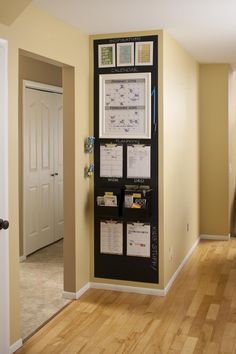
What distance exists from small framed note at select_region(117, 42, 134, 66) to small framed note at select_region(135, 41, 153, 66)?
1.9 inches

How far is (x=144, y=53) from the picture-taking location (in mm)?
4410

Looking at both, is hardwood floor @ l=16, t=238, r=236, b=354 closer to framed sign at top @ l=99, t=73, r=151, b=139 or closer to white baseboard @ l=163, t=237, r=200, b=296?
white baseboard @ l=163, t=237, r=200, b=296

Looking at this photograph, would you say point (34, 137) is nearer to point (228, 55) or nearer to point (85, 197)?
point (85, 197)

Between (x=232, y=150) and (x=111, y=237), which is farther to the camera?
(x=232, y=150)

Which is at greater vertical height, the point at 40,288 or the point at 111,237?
the point at 111,237

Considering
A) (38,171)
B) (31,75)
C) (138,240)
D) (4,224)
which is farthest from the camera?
(38,171)

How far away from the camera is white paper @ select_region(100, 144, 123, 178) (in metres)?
4.57

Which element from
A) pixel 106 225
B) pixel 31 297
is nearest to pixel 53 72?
pixel 106 225

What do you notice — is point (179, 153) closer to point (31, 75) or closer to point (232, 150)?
point (31, 75)

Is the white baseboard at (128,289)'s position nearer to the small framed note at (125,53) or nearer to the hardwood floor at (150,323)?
the hardwood floor at (150,323)

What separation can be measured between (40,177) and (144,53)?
2423 millimetres

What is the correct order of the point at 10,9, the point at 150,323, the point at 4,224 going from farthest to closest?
the point at 150,323
the point at 4,224
the point at 10,9

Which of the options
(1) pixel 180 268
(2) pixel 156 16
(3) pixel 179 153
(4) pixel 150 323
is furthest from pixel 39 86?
(4) pixel 150 323

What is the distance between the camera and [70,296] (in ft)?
14.6
